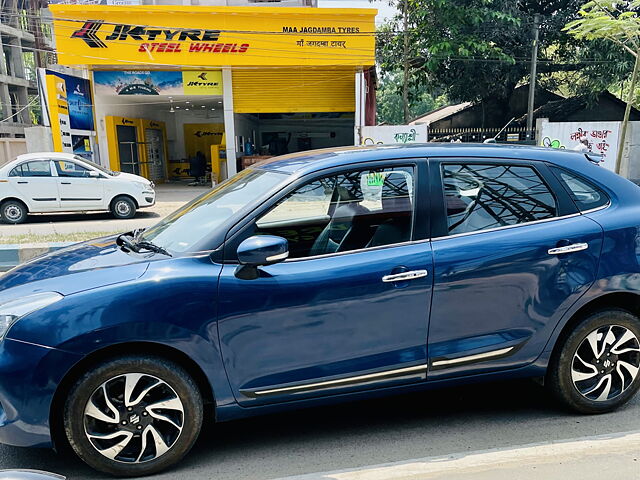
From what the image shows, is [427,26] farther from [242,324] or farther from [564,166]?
[242,324]

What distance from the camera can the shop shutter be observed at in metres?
19.9

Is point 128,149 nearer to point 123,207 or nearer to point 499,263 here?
point 123,207

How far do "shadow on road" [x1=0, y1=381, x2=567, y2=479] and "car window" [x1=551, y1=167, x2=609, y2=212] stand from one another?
138 cm

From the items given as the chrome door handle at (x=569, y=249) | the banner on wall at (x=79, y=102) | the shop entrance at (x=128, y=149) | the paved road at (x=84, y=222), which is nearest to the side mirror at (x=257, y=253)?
the chrome door handle at (x=569, y=249)

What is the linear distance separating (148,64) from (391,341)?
18484 mm

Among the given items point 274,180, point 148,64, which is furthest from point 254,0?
point 274,180

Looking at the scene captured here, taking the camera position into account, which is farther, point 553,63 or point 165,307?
point 553,63

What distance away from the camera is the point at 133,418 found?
8.84ft

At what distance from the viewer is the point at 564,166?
3393mm

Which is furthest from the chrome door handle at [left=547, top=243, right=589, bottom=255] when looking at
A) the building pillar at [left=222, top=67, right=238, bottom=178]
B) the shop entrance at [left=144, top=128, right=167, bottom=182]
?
the shop entrance at [left=144, top=128, right=167, bottom=182]

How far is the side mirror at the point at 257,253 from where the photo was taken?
274 cm

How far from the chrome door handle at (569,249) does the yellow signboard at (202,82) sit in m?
18.3

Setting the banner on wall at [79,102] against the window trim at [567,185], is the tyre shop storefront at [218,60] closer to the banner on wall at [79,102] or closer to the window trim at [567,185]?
the banner on wall at [79,102]

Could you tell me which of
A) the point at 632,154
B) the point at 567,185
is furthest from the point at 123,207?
the point at 632,154
